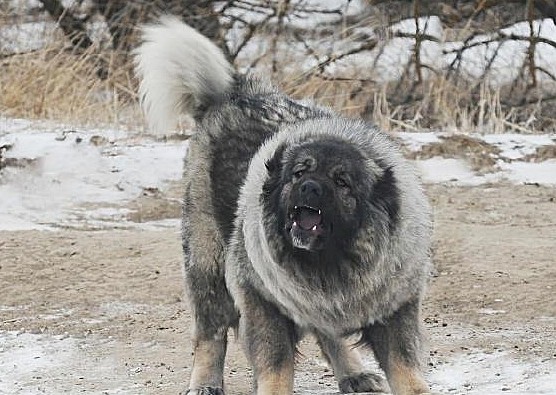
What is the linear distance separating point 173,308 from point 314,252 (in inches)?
107

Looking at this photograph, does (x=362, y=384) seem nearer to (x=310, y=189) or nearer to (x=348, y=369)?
(x=348, y=369)

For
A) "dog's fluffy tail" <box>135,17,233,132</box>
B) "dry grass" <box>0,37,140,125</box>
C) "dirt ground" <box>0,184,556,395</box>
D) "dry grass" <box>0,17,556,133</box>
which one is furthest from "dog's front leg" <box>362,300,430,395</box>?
"dry grass" <box>0,37,140,125</box>

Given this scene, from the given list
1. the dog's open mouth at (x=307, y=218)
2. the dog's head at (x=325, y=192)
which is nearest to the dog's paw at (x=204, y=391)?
the dog's head at (x=325, y=192)

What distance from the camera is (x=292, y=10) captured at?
1481 cm

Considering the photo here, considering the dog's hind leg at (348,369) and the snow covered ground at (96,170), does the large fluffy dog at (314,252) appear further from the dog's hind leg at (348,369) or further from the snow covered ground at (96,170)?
the snow covered ground at (96,170)

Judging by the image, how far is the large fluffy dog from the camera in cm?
429

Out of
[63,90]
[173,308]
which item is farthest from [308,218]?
[63,90]

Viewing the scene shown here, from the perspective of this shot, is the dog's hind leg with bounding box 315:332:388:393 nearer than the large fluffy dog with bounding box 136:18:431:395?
No

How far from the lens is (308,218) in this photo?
4164mm

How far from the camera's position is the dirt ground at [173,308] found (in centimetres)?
532

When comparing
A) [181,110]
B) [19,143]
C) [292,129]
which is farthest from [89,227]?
[292,129]

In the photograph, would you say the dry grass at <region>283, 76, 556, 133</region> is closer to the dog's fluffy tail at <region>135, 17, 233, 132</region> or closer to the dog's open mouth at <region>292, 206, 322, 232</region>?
the dog's fluffy tail at <region>135, 17, 233, 132</region>

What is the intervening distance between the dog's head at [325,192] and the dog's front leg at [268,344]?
1.35ft

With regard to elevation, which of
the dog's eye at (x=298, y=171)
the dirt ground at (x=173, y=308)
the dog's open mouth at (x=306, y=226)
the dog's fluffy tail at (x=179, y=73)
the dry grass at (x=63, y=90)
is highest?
the dog's fluffy tail at (x=179, y=73)
